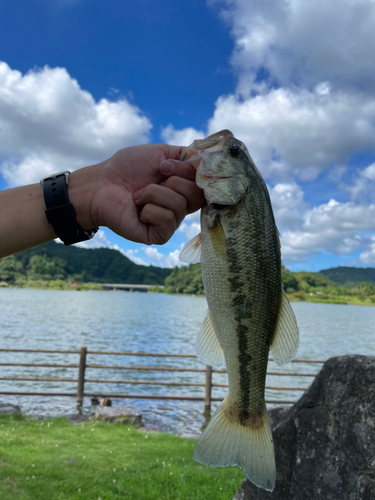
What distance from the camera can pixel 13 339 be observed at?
28078mm

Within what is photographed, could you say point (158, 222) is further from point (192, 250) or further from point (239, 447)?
point (239, 447)

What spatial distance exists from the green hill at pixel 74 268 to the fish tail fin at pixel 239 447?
120025 millimetres

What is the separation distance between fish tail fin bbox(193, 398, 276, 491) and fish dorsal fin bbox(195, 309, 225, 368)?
29cm

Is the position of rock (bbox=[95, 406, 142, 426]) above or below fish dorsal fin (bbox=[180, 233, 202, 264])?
below

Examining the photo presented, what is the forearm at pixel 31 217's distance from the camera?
2.57 meters

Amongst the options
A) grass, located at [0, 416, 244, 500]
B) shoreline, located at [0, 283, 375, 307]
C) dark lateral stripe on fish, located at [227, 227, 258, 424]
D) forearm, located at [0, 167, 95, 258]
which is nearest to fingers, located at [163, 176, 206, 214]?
dark lateral stripe on fish, located at [227, 227, 258, 424]

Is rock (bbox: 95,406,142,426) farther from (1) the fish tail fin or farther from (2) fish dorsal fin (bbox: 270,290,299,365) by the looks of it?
(2) fish dorsal fin (bbox: 270,290,299,365)

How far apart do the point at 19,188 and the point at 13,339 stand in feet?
94.3

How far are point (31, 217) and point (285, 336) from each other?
1.82m

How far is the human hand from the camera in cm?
242

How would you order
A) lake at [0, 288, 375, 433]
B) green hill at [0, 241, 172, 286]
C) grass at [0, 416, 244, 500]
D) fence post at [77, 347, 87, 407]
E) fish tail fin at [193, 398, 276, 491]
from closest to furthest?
fish tail fin at [193, 398, 276, 491], grass at [0, 416, 244, 500], fence post at [77, 347, 87, 407], lake at [0, 288, 375, 433], green hill at [0, 241, 172, 286]

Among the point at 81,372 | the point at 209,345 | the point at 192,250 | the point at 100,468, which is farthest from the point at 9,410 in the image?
the point at 192,250

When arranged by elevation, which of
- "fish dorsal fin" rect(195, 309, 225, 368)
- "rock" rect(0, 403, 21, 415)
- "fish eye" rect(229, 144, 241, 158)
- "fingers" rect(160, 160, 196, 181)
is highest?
"fish eye" rect(229, 144, 241, 158)

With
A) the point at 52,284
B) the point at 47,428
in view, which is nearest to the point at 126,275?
the point at 52,284
